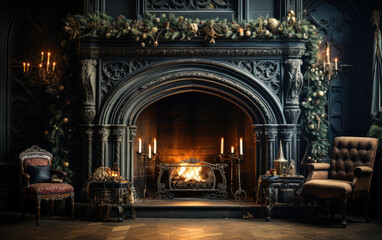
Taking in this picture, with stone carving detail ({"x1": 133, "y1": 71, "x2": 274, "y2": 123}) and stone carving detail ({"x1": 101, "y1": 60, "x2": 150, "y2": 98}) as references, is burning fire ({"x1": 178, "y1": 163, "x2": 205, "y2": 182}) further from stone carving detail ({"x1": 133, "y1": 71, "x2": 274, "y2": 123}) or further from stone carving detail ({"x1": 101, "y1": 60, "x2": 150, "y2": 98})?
stone carving detail ({"x1": 101, "y1": 60, "x2": 150, "y2": 98})

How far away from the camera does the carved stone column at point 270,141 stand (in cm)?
619

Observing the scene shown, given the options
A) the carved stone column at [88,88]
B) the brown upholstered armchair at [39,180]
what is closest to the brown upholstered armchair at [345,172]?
the carved stone column at [88,88]

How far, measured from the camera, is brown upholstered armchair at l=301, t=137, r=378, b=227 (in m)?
5.46

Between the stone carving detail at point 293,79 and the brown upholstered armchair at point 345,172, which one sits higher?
the stone carving detail at point 293,79

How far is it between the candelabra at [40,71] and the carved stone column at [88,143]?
3.10 feet

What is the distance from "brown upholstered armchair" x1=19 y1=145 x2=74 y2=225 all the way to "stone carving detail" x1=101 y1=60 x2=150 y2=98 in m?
1.32

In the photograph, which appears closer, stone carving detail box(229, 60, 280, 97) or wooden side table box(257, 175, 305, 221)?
wooden side table box(257, 175, 305, 221)

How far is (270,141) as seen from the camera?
6.21m

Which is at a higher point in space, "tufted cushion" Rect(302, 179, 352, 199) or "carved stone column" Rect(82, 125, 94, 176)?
"carved stone column" Rect(82, 125, 94, 176)

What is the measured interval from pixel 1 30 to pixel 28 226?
3.32 meters

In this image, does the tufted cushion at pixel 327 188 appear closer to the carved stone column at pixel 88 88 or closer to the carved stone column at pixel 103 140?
the carved stone column at pixel 103 140

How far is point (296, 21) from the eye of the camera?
6.13m

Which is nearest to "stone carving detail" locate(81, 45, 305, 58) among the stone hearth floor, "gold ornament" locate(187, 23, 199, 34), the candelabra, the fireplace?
the fireplace

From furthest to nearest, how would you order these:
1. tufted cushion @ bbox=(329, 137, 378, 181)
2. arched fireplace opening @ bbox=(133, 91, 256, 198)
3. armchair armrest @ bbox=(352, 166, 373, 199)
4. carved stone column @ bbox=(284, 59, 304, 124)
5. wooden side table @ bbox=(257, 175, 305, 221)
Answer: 1. arched fireplace opening @ bbox=(133, 91, 256, 198)
2. carved stone column @ bbox=(284, 59, 304, 124)
3. tufted cushion @ bbox=(329, 137, 378, 181)
4. wooden side table @ bbox=(257, 175, 305, 221)
5. armchair armrest @ bbox=(352, 166, 373, 199)
